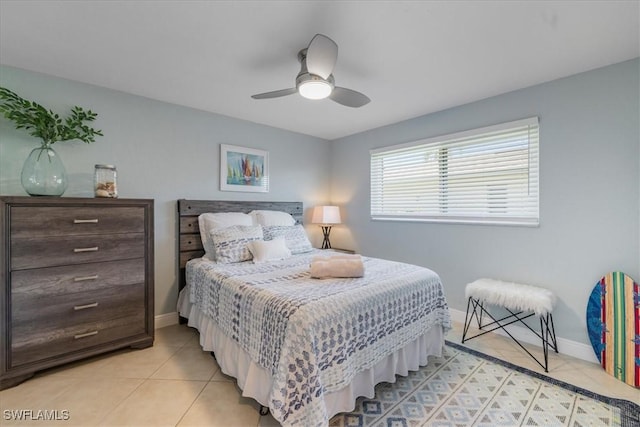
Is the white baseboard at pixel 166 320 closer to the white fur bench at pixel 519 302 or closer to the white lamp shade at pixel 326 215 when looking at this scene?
the white lamp shade at pixel 326 215

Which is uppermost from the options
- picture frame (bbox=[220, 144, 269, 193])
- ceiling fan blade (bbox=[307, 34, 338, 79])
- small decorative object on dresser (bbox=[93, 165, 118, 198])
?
ceiling fan blade (bbox=[307, 34, 338, 79])

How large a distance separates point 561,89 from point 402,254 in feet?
7.21

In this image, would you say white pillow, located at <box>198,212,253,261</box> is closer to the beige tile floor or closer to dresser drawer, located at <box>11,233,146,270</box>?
dresser drawer, located at <box>11,233,146,270</box>

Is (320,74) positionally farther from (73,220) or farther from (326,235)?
(326,235)

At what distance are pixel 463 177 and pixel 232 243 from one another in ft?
8.26

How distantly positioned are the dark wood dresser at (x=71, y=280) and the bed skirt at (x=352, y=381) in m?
0.62

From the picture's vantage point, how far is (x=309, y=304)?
1528 millimetres

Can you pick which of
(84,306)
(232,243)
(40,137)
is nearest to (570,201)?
(232,243)

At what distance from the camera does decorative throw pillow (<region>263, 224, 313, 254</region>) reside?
3.16 metres

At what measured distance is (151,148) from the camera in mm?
2842

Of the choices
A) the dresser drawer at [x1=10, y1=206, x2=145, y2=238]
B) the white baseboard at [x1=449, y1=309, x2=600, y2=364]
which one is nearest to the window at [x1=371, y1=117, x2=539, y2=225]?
the white baseboard at [x1=449, y1=309, x2=600, y2=364]

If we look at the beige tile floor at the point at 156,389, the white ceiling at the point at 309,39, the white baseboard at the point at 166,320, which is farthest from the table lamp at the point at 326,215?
the beige tile floor at the point at 156,389

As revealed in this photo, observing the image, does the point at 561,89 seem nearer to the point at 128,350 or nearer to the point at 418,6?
the point at 418,6

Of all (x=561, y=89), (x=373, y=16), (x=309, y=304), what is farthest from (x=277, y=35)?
(x=561, y=89)
